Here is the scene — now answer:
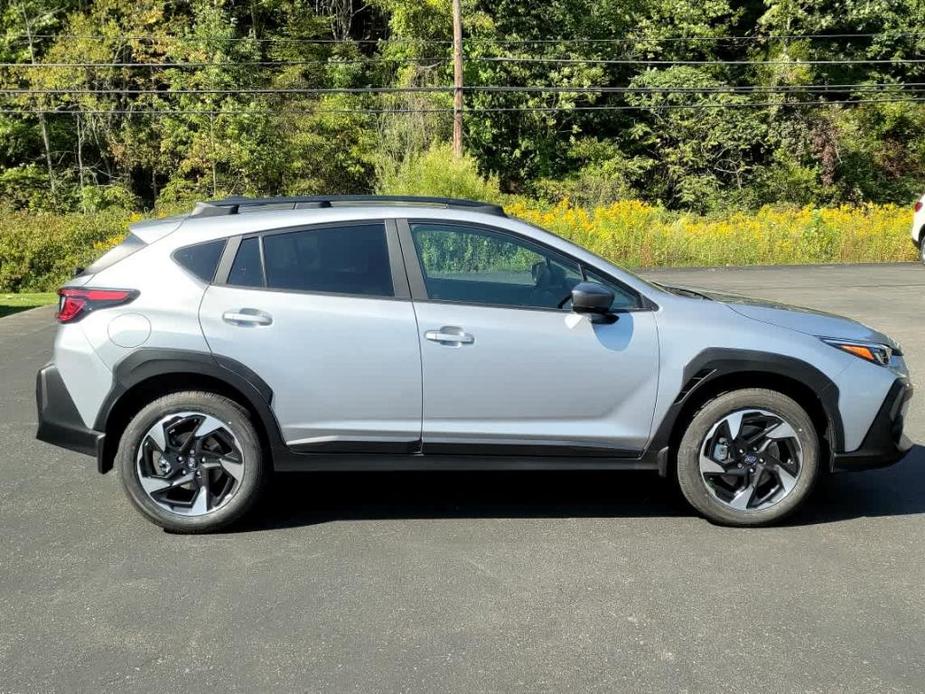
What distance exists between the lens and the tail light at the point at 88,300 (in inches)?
178

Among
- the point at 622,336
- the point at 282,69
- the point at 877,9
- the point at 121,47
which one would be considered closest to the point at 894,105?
the point at 877,9

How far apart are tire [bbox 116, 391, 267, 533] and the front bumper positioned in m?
3.04

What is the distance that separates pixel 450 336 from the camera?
14.7 feet

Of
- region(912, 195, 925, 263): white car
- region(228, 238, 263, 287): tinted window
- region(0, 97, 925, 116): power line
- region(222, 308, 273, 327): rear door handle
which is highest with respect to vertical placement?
region(0, 97, 925, 116): power line

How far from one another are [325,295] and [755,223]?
19.9 metres

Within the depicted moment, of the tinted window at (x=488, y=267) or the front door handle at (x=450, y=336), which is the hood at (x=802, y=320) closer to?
the tinted window at (x=488, y=267)

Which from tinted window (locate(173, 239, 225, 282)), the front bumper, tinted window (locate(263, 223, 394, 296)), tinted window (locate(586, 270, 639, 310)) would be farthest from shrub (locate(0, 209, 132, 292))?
the front bumper

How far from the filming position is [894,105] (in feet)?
129

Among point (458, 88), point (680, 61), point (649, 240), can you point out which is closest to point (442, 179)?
point (649, 240)

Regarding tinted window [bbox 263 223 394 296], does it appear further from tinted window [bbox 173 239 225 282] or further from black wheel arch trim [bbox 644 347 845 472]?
black wheel arch trim [bbox 644 347 845 472]

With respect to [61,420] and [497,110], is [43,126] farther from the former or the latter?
[61,420]

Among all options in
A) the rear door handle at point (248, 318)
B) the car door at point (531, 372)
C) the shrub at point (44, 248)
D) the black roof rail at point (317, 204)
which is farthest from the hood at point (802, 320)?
the shrub at point (44, 248)

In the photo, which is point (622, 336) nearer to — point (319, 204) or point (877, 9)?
point (319, 204)

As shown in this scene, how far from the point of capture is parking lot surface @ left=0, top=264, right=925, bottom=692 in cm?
326
